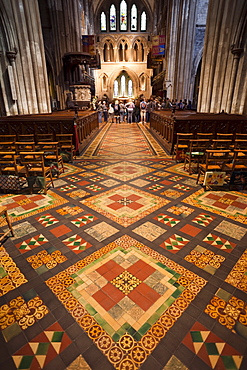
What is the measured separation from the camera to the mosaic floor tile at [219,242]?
2918mm

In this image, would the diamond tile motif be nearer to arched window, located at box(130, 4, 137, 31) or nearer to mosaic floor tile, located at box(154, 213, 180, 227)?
mosaic floor tile, located at box(154, 213, 180, 227)

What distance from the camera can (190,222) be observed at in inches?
138

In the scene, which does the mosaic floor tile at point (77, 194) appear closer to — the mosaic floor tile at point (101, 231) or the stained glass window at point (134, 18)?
the mosaic floor tile at point (101, 231)

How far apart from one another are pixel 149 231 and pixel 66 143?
5.11 meters

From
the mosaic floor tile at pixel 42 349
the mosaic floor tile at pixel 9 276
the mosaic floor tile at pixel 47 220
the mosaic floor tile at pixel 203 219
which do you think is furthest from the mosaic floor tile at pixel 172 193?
the mosaic floor tile at pixel 42 349

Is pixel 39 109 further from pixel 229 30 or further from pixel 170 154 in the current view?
pixel 229 30

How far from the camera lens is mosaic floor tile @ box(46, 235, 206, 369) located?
71.1 inches

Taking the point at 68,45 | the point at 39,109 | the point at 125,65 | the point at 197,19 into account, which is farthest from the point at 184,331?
the point at 125,65

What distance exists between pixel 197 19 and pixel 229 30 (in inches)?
389

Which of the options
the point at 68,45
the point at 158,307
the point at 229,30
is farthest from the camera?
the point at 68,45

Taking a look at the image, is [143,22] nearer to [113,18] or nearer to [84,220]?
[113,18]

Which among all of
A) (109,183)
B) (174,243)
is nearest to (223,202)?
(174,243)

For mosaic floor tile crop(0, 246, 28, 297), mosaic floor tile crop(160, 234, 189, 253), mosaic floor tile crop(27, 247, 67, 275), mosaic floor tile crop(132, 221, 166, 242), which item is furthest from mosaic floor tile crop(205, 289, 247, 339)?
mosaic floor tile crop(0, 246, 28, 297)

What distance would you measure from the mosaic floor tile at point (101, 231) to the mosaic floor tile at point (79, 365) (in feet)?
5.02
